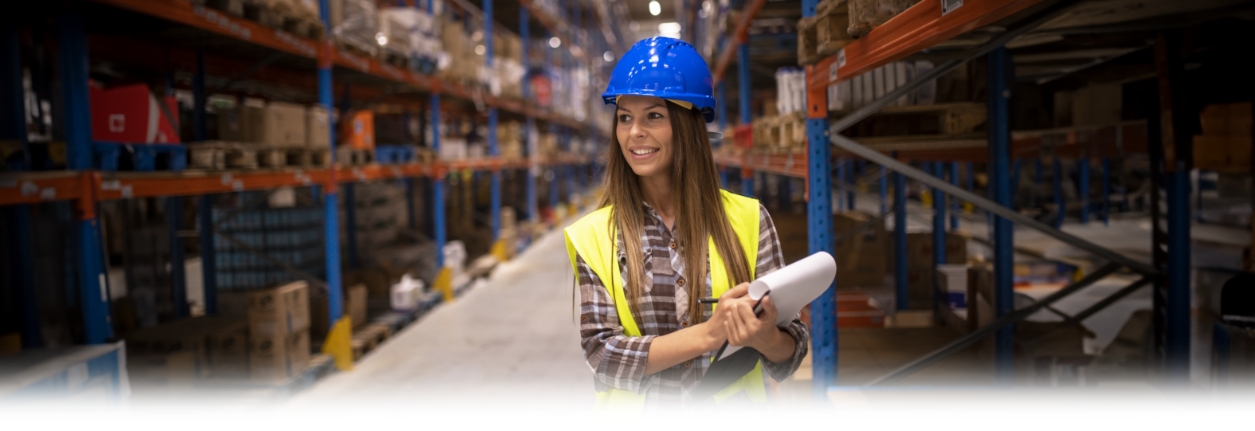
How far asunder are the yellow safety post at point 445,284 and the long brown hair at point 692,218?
6.58m

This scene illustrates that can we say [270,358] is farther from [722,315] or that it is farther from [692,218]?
[722,315]

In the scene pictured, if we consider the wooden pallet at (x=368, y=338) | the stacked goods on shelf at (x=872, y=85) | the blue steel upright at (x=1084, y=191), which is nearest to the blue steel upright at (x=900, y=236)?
the stacked goods on shelf at (x=872, y=85)

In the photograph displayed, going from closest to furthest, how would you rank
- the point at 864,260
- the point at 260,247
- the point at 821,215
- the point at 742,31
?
1. the point at 821,215
2. the point at 742,31
3. the point at 864,260
4. the point at 260,247

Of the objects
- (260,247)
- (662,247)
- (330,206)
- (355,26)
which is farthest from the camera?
(260,247)

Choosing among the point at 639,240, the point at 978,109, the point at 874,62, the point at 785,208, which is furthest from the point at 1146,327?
the point at 785,208

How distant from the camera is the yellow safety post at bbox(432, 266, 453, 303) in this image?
25.9ft

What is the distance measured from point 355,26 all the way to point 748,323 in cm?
535

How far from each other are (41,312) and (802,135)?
4.69 m

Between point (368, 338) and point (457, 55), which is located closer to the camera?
point (368, 338)

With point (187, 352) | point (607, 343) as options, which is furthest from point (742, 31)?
point (607, 343)

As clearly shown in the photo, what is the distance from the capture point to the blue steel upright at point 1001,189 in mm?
3490

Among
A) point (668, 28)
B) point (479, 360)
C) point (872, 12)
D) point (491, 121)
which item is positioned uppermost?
point (668, 28)

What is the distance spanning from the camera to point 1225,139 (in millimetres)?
2729

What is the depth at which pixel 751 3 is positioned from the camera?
5344 millimetres
